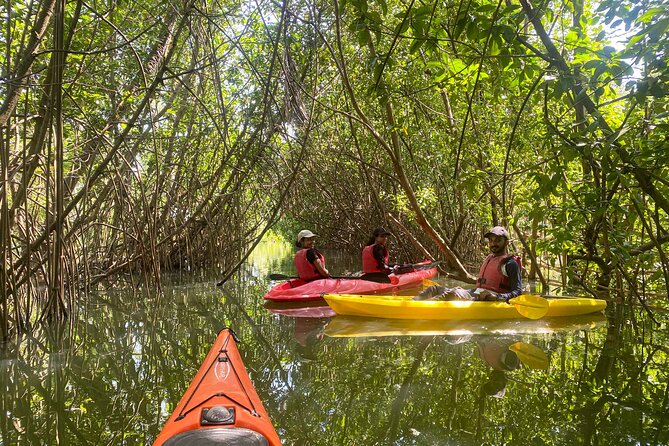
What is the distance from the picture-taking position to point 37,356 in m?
4.02

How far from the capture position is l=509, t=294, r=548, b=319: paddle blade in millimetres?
5085

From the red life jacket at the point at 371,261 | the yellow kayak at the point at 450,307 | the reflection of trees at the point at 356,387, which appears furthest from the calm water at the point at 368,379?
the red life jacket at the point at 371,261

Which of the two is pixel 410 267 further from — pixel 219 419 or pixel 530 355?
pixel 219 419

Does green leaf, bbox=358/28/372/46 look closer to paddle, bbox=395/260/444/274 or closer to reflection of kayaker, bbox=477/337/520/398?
reflection of kayaker, bbox=477/337/520/398

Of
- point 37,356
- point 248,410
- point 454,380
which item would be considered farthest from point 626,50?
point 37,356

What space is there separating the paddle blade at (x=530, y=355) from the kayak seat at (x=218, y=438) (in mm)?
2439

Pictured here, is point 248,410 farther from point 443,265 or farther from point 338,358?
point 443,265

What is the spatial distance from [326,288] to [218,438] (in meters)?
4.65

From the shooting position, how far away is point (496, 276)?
18.3 feet

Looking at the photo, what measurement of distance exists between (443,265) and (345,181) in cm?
349

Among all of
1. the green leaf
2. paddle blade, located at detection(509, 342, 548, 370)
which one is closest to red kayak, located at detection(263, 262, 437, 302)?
paddle blade, located at detection(509, 342, 548, 370)

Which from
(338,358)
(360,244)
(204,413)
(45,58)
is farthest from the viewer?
(360,244)

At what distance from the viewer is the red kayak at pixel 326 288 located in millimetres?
6363

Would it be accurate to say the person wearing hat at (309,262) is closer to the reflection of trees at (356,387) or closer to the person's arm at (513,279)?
the reflection of trees at (356,387)
